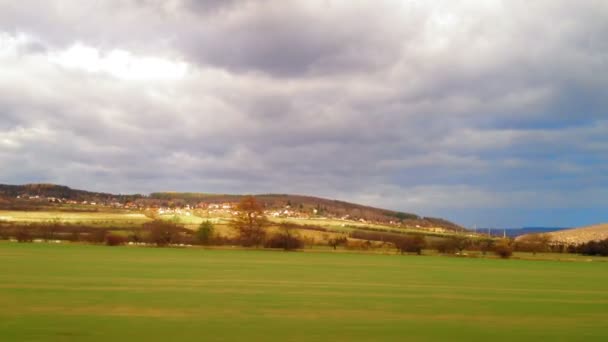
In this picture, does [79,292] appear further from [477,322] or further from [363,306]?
[477,322]

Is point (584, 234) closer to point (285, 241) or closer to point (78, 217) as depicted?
point (285, 241)

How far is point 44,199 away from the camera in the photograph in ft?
597

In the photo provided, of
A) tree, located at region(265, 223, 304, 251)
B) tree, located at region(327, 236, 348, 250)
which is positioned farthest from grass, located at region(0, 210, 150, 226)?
tree, located at region(327, 236, 348, 250)

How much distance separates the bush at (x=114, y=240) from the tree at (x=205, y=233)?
37.5ft

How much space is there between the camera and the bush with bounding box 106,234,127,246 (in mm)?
88500

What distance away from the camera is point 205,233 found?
9962 centimetres

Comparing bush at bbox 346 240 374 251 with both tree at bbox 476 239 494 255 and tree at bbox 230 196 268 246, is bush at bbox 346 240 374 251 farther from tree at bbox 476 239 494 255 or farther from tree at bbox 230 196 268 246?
tree at bbox 476 239 494 255

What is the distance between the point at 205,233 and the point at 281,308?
2940 inches

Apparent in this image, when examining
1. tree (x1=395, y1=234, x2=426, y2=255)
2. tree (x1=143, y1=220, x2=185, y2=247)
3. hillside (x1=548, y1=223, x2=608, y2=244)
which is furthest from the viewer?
hillside (x1=548, y1=223, x2=608, y2=244)

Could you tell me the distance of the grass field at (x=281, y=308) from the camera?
67.2ft

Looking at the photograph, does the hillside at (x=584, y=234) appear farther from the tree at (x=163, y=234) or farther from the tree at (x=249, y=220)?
the tree at (x=163, y=234)

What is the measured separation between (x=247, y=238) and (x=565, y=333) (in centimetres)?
7770

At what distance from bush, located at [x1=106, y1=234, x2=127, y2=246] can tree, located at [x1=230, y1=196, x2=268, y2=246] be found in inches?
709

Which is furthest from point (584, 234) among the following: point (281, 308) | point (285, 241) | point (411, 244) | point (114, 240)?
point (281, 308)
